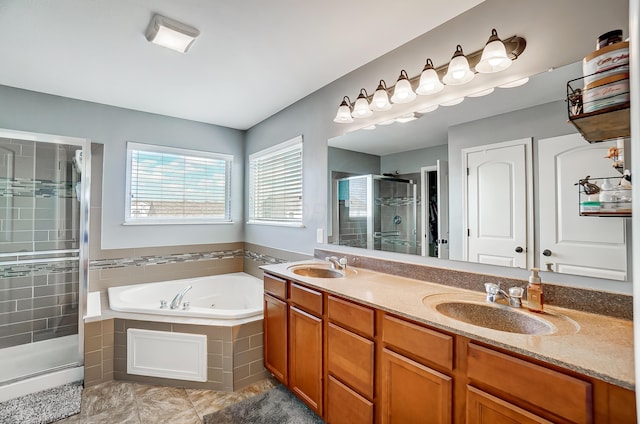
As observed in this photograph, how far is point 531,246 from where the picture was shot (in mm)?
1396

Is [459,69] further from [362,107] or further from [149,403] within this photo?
[149,403]

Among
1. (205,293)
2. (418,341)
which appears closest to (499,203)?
(418,341)

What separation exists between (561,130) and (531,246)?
54 centimetres

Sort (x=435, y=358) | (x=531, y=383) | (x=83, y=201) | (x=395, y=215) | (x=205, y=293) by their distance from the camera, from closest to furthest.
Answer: (x=531, y=383) < (x=435, y=358) < (x=395, y=215) < (x=83, y=201) < (x=205, y=293)

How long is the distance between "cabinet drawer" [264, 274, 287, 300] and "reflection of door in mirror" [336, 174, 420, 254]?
2.10ft

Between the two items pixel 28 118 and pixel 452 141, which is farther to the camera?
pixel 28 118

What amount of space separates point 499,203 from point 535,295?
476 mm

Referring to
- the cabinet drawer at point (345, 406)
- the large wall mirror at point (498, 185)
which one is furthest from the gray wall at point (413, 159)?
the cabinet drawer at point (345, 406)

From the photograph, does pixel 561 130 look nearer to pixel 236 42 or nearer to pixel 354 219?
pixel 354 219

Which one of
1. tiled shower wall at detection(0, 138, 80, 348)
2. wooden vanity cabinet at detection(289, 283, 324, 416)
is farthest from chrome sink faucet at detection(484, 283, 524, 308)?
tiled shower wall at detection(0, 138, 80, 348)

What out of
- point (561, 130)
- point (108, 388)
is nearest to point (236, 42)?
point (561, 130)

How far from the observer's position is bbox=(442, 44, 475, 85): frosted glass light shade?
1535 mm

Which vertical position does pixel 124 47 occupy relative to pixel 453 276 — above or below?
above

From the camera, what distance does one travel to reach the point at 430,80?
1.68 meters
